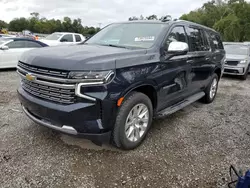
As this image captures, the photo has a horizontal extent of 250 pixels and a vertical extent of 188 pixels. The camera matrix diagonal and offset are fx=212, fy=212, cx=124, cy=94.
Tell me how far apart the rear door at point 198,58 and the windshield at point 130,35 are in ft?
2.94

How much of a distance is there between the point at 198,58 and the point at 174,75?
1.06 m

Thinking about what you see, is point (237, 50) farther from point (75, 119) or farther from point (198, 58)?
point (75, 119)

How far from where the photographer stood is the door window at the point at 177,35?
3.42 metres

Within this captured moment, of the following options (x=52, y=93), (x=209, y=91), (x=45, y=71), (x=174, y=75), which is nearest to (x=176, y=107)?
(x=174, y=75)

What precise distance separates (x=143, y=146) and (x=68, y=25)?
71.2 metres

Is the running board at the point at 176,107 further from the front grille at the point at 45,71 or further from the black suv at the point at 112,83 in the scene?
the front grille at the point at 45,71

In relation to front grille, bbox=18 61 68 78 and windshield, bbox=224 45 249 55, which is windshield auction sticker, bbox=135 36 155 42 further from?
windshield, bbox=224 45 249 55

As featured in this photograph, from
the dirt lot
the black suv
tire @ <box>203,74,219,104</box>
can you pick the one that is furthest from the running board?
tire @ <box>203,74,219,104</box>

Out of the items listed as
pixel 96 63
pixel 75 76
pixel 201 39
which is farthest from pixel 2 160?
pixel 201 39

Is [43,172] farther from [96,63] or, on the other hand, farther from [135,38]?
[135,38]

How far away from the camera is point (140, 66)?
9.14 feet

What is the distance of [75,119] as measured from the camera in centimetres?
243

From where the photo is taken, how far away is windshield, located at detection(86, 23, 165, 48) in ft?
11.1

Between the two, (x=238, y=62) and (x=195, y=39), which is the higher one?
(x=195, y=39)
